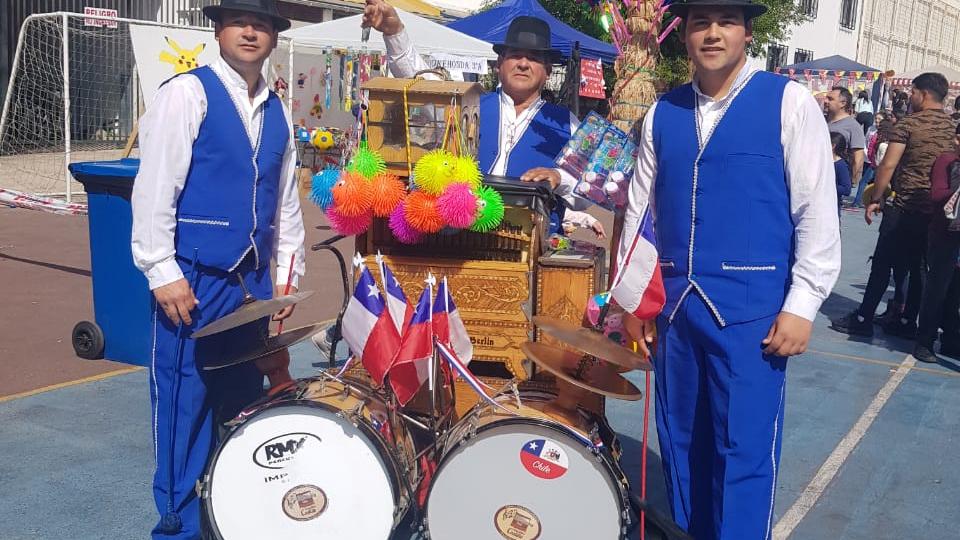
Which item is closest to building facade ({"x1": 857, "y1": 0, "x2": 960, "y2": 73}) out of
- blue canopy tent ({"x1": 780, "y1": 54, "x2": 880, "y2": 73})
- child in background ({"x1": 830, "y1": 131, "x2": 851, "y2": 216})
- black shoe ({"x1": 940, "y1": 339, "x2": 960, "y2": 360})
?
blue canopy tent ({"x1": 780, "y1": 54, "x2": 880, "y2": 73})

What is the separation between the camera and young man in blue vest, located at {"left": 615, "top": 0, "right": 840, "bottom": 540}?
115 inches

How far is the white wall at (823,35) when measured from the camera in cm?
3222

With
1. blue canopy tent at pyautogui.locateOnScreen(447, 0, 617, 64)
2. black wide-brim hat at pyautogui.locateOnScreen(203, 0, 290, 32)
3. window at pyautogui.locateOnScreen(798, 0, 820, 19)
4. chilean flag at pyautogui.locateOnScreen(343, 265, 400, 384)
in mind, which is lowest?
chilean flag at pyautogui.locateOnScreen(343, 265, 400, 384)

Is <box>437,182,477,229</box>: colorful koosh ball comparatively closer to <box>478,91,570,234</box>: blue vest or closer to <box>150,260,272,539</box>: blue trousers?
<box>150,260,272,539</box>: blue trousers

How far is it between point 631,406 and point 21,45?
28.8 feet

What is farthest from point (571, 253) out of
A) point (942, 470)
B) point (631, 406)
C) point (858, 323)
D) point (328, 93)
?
point (328, 93)

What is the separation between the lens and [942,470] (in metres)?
4.90

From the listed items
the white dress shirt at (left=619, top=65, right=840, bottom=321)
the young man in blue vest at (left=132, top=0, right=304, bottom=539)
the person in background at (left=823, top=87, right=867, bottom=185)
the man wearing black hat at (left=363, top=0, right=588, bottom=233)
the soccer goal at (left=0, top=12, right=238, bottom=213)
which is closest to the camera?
the white dress shirt at (left=619, top=65, right=840, bottom=321)

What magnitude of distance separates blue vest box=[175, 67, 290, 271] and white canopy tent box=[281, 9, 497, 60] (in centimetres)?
1027

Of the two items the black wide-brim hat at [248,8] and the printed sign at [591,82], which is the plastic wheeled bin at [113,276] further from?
the printed sign at [591,82]

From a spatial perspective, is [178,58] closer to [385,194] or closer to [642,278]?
[385,194]

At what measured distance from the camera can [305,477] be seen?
3141 mm

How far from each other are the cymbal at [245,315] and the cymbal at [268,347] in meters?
0.17

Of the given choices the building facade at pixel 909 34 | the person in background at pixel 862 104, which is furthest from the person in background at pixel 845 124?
the building facade at pixel 909 34
